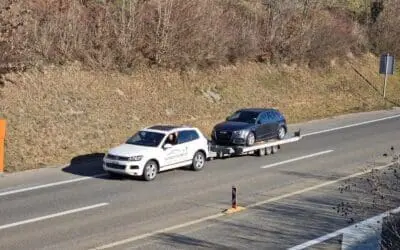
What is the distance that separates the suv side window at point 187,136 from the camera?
20.2 metres

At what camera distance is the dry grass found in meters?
22.3

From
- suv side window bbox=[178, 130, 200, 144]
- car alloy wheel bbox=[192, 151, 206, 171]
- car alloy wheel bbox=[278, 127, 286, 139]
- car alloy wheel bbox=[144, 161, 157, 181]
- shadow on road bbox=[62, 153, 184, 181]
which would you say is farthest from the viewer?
car alloy wheel bbox=[278, 127, 286, 139]

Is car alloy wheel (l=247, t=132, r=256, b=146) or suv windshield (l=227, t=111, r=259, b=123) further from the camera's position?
suv windshield (l=227, t=111, r=259, b=123)

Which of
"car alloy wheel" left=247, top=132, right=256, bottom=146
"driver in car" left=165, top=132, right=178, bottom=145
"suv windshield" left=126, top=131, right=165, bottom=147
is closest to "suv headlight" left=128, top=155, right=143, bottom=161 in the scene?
"suv windshield" left=126, top=131, right=165, bottom=147

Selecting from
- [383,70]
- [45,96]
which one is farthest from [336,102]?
[45,96]

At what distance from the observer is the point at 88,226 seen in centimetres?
1365

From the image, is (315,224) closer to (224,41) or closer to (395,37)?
(224,41)

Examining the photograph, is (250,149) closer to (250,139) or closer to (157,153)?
(250,139)

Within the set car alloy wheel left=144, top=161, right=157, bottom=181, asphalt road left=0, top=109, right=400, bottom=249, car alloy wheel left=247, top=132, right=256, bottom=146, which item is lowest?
asphalt road left=0, top=109, right=400, bottom=249

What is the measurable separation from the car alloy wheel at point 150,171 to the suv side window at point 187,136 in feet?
4.86

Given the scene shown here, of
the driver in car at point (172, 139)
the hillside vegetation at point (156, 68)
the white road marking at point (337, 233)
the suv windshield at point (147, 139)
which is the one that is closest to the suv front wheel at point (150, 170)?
the suv windshield at point (147, 139)

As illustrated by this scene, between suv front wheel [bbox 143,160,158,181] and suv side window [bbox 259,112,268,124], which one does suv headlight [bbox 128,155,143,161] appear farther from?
suv side window [bbox 259,112,268,124]

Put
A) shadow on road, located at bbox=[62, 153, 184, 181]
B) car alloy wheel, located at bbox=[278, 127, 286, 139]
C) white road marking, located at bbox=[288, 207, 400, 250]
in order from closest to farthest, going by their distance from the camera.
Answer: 1. white road marking, located at bbox=[288, 207, 400, 250]
2. shadow on road, located at bbox=[62, 153, 184, 181]
3. car alloy wheel, located at bbox=[278, 127, 286, 139]

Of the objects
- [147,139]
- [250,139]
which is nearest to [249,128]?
[250,139]
